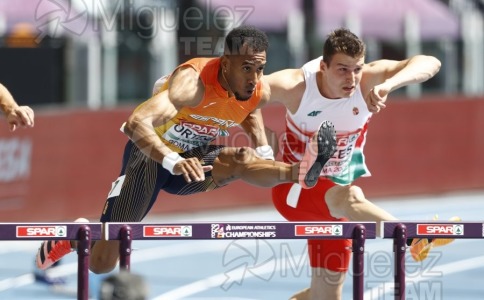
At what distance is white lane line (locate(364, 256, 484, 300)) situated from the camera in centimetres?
1206

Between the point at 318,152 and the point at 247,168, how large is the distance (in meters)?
0.76

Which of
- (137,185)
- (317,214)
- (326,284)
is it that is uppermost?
(137,185)

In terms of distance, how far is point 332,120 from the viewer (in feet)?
31.5

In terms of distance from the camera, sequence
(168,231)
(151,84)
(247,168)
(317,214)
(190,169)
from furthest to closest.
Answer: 1. (151,84)
2. (317,214)
3. (247,168)
4. (168,231)
5. (190,169)

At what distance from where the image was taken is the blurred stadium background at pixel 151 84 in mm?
15953

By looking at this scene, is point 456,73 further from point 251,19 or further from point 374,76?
point 374,76

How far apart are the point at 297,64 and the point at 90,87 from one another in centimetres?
374

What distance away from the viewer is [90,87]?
17562mm

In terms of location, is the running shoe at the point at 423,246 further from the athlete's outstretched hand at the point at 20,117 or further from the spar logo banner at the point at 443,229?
the athlete's outstretched hand at the point at 20,117

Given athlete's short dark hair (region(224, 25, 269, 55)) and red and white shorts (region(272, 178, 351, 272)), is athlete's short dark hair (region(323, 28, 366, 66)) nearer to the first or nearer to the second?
athlete's short dark hair (region(224, 25, 269, 55))

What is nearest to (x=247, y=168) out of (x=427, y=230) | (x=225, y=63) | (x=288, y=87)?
(x=288, y=87)

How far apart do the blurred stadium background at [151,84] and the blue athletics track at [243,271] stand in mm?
985

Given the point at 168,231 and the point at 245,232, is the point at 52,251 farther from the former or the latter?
the point at 245,232

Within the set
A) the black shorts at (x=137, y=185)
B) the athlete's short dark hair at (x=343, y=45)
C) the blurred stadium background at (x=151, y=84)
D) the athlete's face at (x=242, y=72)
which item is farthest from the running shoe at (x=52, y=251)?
the blurred stadium background at (x=151, y=84)
